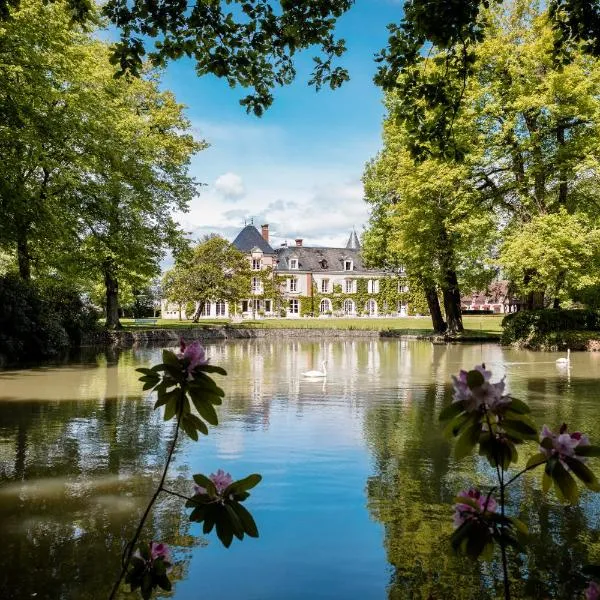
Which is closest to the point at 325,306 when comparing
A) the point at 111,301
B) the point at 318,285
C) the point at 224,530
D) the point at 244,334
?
the point at 318,285

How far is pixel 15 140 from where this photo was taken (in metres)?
17.2

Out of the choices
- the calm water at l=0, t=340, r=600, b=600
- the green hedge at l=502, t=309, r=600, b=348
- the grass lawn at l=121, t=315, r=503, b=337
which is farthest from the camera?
the grass lawn at l=121, t=315, r=503, b=337

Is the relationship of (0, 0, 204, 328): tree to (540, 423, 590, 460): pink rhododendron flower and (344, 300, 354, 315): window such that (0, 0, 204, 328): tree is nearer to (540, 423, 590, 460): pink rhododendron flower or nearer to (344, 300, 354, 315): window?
(540, 423, 590, 460): pink rhododendron flower

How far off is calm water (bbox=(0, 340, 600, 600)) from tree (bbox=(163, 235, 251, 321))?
35.5 meters

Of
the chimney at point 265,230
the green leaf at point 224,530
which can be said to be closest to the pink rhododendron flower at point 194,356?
the green leaf at point 224,530

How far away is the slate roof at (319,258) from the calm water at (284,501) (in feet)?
203

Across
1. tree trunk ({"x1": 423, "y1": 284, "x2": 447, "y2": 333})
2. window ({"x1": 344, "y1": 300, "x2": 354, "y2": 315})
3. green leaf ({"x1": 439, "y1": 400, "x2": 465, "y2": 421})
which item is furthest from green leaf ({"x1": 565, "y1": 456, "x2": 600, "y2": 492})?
window ({"x1": 344, "y1": 300, "x2": 354, "y2": 315})

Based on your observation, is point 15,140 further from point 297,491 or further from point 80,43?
point 297,491

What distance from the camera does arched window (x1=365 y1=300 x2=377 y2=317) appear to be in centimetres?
7538

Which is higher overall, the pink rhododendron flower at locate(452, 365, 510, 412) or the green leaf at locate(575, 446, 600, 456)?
the pink rhododendron flower at locate(452, 365, 510, 412)

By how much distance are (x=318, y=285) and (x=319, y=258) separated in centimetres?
399

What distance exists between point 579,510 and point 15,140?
55.9 ft

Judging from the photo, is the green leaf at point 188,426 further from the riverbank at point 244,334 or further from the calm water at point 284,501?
the riverbank at point 244,334

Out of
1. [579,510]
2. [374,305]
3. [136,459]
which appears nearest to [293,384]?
[136,459]
